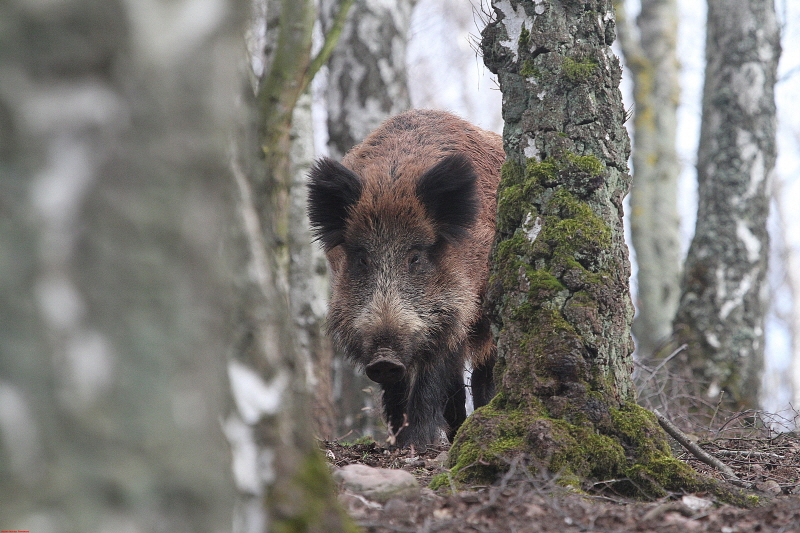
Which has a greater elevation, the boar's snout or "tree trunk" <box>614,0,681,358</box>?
"tree trunk" <box>614,0,681,358</box>

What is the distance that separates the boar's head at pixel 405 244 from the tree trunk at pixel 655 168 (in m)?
7.21

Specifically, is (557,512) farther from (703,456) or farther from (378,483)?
(703,456)

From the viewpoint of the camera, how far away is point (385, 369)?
19.9 ft

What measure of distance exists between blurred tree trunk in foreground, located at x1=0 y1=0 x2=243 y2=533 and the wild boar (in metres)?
4.30

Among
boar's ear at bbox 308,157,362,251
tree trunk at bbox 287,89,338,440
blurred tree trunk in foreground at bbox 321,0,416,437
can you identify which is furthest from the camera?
blurred tree trunk in foreground at bbox 321,0,416,437

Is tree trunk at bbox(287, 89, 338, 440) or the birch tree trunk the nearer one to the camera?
the birch tree trunk

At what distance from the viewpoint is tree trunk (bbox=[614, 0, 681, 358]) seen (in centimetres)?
1345

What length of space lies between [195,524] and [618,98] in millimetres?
3570

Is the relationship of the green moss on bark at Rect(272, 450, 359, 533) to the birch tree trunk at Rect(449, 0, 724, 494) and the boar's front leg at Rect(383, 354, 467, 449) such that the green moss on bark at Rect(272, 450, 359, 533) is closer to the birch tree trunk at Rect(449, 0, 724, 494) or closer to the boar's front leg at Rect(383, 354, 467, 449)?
the birch tree trunk at Rect(449, 0, 724, 494)

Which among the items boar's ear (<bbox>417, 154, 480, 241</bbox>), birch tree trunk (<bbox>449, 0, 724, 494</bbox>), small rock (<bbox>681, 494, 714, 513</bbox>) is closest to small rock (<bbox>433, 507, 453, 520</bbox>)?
birch tree trunk (<bbox>449, 0, 724, 494</bbox>)

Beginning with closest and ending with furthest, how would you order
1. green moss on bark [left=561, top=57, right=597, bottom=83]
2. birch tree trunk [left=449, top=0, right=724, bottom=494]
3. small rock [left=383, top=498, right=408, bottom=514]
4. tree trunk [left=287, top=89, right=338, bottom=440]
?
small rock [left=383, top=498, right=408, bottom=514]
birch tree trunk [left=449, top=0, right=724, bottom=494]
green moss on bark [left=561, top=57, right=597, bottom=83]
tree trunk [left=287, top=89, right=338, bottom=440]

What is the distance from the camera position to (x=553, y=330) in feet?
13.5

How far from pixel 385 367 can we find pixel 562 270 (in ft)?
7.16

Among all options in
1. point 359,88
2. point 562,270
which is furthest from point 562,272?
point 359,88
